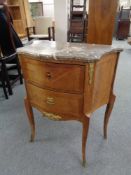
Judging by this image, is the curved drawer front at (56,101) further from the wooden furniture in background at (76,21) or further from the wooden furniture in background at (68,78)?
the wooden furniture in background at (76,21)

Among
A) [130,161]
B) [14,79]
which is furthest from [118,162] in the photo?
[14,79]

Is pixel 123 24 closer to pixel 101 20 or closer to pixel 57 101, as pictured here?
pixel 101 20

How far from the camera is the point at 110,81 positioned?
48.2 inches

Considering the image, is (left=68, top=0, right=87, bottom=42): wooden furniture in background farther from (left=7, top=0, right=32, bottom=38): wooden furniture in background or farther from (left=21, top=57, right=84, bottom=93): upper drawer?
(left=21, top=57, right=84, bottom=93): upper drawer

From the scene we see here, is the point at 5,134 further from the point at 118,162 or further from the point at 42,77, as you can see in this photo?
the point at 118,162

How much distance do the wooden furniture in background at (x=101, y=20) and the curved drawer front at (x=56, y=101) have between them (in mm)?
748

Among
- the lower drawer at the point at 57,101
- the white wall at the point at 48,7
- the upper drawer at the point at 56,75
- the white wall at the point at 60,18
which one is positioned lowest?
the lower drawer at the point at 57,101

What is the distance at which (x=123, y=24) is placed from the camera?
238 inches

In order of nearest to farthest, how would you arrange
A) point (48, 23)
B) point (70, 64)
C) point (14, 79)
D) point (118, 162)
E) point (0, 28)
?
1. point (70, 64)
2. point (118, 162)
3. point (0, 28)
4. point (14, 79)
5. point (48, 23)

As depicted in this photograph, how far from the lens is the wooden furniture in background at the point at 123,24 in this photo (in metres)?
6.00

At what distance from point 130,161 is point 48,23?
4376 millimetres

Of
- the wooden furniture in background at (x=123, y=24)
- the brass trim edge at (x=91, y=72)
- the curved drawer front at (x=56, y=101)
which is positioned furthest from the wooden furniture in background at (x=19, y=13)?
the brass trim edge at (x=91, y=72)

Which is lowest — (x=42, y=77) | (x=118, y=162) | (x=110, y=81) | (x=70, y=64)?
(x=118, y=162)

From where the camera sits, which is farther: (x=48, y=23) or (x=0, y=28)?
(x=48, y=23)
